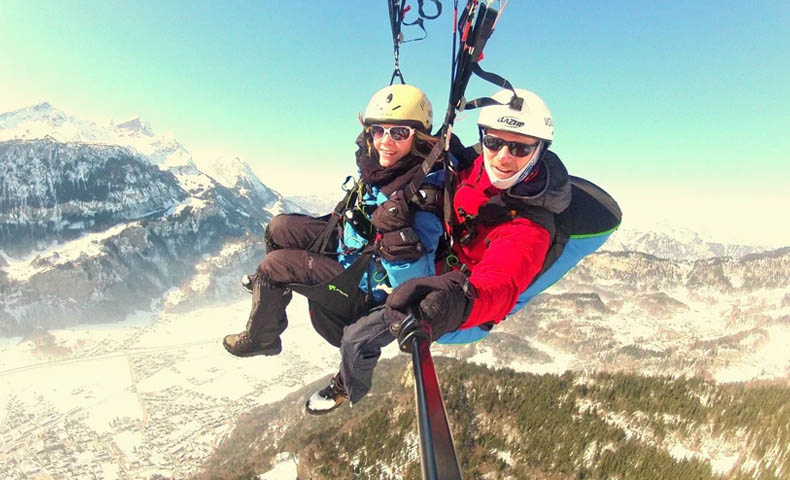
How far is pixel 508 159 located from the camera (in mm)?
4219

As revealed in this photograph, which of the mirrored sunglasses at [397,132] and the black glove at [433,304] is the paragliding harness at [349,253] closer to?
the mirrored sunglasses at [397,132]

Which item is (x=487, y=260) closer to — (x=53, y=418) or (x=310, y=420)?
(x=310, y=420)

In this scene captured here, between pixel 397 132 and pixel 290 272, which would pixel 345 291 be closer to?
pixel 290 272

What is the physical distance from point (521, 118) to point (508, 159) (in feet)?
1.55

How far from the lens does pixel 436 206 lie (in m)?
4.61

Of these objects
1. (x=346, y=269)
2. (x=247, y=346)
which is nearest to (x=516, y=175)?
(x=346, y=269)

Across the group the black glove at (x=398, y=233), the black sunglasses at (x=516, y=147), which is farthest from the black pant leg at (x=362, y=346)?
the black sunglasses at (x=516, y=147)

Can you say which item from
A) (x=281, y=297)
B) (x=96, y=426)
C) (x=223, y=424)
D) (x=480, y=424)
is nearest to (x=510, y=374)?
(x=480, y=424)

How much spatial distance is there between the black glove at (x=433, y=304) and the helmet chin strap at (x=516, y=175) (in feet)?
4.94

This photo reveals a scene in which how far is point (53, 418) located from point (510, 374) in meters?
169

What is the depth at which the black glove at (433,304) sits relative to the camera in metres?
2.86

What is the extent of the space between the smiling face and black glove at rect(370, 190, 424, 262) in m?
1.06

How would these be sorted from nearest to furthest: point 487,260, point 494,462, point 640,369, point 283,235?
point 487,260 → point 283,235 → point 494,462 → point 640,369

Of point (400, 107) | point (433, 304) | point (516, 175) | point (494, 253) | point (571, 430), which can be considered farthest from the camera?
point (571, 430)
